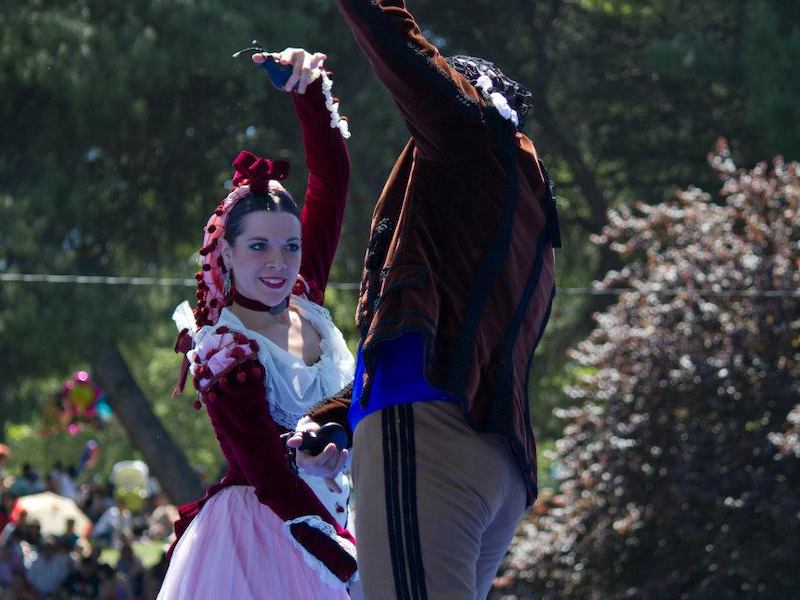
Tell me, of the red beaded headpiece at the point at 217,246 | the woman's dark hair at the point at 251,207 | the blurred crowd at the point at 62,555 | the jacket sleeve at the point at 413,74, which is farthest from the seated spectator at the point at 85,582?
the jacket sleeve at the point at 413,74

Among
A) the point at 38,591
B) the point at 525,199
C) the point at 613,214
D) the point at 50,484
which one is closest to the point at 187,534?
the point at 525,199

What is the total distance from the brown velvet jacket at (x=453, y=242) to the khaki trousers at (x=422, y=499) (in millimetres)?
58

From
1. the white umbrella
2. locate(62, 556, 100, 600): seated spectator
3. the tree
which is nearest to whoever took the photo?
the tree

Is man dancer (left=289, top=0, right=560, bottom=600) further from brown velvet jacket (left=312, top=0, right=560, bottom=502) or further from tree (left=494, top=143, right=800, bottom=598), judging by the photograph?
tree (left=494, top=143, right=800, bottom=598)

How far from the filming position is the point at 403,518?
2584mm

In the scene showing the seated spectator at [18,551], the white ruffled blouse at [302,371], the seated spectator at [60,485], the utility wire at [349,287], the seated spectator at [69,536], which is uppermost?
the utility wire at [349,287]

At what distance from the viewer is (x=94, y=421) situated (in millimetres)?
25141

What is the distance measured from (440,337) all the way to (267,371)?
1.10 metres

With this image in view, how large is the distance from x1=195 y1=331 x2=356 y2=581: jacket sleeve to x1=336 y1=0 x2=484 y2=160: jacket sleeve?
1.08 metres

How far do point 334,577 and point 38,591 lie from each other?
36.4ft

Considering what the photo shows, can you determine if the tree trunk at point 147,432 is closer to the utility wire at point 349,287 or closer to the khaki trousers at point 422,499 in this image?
the utility wire at point 349,287

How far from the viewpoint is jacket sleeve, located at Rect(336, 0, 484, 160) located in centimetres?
261

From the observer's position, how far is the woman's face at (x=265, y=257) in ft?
12.3

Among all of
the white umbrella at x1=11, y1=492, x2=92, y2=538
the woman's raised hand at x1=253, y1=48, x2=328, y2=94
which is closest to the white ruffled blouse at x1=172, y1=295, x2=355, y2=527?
the woman's raised hand at x1=253, y1=48, x2=328, y2=94
